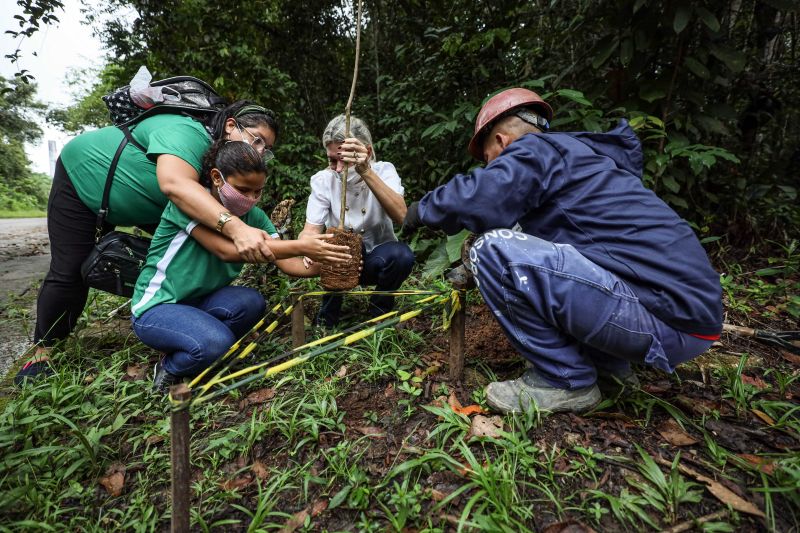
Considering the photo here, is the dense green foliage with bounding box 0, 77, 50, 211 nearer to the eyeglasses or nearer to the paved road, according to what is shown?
the paved road

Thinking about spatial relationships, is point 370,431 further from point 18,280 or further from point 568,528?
point 18,280

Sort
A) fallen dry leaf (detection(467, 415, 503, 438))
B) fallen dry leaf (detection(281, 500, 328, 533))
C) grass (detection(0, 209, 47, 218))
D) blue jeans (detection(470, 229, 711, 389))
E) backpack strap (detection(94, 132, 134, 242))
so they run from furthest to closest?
grass (detection(0, 209, 47, 218)) < backpack strap (detection(94, 132, 134, 242)) < fallen dry leaf (detection(467, 415, 503, 438)) < blue jeans (detection(470, 229, 711, 389)) < fallen dry leaf (detection(281, 500, 328, 533))

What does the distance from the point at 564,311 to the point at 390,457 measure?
888 mm

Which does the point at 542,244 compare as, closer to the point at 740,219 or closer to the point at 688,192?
the point at 688,192

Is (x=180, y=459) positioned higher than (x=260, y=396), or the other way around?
(x=180, y=459)

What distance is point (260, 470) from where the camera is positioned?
1.56 meters

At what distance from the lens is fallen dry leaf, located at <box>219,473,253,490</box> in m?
1.48

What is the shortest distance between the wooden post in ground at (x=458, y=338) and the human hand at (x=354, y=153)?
32.5 inches

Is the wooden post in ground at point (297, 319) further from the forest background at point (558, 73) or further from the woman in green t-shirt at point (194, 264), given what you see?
the forest background at point (558, 73)

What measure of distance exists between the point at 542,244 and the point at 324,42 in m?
6.26

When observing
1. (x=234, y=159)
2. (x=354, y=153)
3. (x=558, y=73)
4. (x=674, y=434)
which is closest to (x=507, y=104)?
(x=354, y=153)

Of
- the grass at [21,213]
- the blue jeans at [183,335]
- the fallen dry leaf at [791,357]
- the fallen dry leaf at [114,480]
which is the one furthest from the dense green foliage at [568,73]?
the grass at [21,213]

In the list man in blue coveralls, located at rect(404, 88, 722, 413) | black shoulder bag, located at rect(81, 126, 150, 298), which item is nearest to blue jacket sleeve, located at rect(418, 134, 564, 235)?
man in blue coveralls, located at rect(404, 88, 722, 413)

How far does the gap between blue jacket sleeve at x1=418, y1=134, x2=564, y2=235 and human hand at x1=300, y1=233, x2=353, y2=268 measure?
576 millimetres
